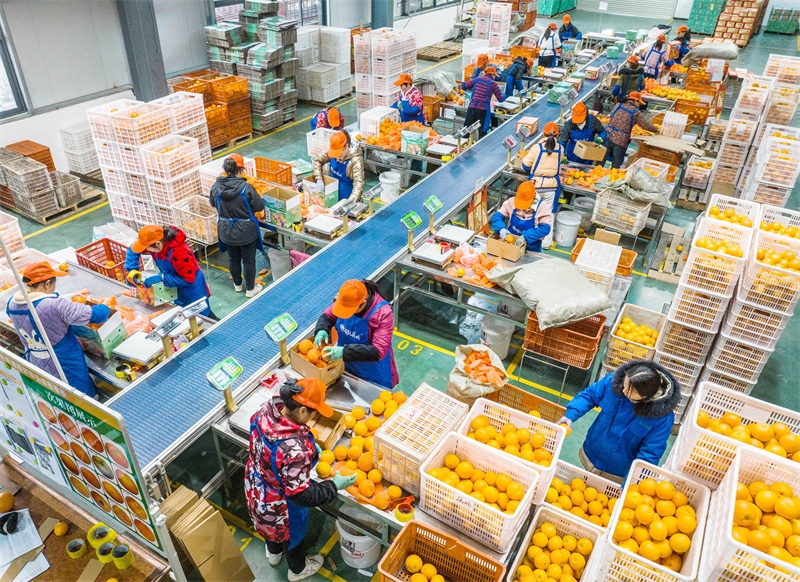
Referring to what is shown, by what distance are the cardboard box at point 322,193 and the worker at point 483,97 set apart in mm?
4373

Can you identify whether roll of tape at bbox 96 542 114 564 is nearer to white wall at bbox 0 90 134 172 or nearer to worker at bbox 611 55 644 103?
white wall at bbox 0 90 134 172

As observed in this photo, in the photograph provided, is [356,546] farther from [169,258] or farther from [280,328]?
[169,258]

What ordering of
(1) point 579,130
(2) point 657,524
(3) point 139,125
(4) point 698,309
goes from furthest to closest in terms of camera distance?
(1) point 579,130 < (3) point 139,125 < (4) point 698,309 < (2) point 657,524

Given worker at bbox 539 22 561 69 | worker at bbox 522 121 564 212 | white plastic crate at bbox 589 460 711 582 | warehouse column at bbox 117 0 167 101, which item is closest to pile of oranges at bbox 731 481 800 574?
white plastic crate at bbox 589 460 711 582

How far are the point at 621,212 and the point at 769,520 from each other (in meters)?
6.36

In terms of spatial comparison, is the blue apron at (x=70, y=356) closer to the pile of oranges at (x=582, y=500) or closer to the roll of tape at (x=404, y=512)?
the roll of tape at (x=404, y=512)

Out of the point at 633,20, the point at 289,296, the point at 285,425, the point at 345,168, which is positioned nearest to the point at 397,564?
the point at 285,425

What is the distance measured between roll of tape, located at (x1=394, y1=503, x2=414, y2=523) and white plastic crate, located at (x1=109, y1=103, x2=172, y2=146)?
273 inches

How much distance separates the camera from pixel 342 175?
29.2 ft

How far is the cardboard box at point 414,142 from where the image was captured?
395 inches

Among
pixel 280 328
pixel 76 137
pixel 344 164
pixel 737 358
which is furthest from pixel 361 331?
pixel 76 137

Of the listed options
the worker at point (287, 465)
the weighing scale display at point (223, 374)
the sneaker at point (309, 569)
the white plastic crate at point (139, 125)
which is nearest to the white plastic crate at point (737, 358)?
the worker at point (287, 465)

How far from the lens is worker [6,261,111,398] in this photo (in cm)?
475

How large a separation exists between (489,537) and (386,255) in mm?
4025
